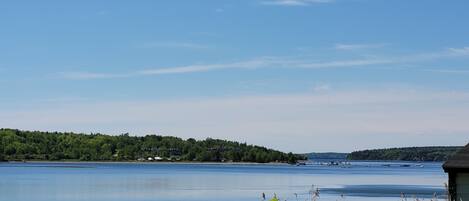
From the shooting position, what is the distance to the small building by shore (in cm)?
1240

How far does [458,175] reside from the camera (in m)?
12.5

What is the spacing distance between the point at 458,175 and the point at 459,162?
175 mm

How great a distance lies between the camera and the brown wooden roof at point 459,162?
486 inches

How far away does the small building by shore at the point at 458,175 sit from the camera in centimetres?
1240

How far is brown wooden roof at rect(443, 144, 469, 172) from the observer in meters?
12.3

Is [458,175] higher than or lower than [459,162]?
lower

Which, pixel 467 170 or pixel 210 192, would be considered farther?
pixel 210 192

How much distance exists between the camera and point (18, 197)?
65.8 m

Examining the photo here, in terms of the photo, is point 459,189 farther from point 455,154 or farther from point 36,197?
point 36,197

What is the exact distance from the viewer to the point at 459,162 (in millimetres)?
12438

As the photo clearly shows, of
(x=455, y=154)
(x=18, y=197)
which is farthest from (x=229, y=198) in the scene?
(x=455, y=154)

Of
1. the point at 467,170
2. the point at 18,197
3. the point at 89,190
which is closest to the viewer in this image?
the point at 467,170

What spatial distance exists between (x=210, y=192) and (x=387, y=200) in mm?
16798

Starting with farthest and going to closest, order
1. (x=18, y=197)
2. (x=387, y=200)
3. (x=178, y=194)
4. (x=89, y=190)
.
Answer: (x=89, y=190)
(x=178, y=194)
(x=18, y=197)
(x=387, y=200)
